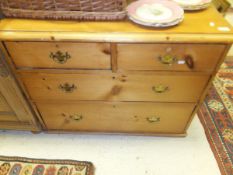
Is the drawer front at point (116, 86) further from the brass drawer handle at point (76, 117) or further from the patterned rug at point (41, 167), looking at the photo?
the patterned rug at point (41, 167)

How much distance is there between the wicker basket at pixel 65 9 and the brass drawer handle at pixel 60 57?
0.50ft

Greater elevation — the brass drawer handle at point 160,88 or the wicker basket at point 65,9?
the wicker basket at point 65,9

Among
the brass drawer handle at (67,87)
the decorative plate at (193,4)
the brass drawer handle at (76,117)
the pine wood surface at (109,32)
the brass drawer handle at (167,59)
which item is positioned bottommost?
the brass drawer handle at (76,117)

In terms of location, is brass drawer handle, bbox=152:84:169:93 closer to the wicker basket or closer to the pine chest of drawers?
the pine chest of drawers

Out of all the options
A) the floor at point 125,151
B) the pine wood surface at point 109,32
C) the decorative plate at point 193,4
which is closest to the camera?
the pine wood surface at point 109,32

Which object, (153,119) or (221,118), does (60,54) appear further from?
(221,118)

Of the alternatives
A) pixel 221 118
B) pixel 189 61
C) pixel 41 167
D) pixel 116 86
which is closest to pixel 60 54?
pixel 116 86

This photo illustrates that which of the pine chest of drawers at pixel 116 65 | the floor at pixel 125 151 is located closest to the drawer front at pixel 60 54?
the pine chest of drawers at pixel 116 65

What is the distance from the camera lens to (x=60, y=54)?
32.4 inches

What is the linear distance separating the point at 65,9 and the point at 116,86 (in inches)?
16.6

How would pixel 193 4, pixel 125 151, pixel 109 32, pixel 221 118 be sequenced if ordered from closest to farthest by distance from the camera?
pixel 109 32, pixel 193 4, pixel 125 151, pixel 221 118

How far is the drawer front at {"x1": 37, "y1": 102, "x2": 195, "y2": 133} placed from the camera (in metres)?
1.08

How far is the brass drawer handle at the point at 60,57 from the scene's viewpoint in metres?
0.82

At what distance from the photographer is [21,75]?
92 cm
